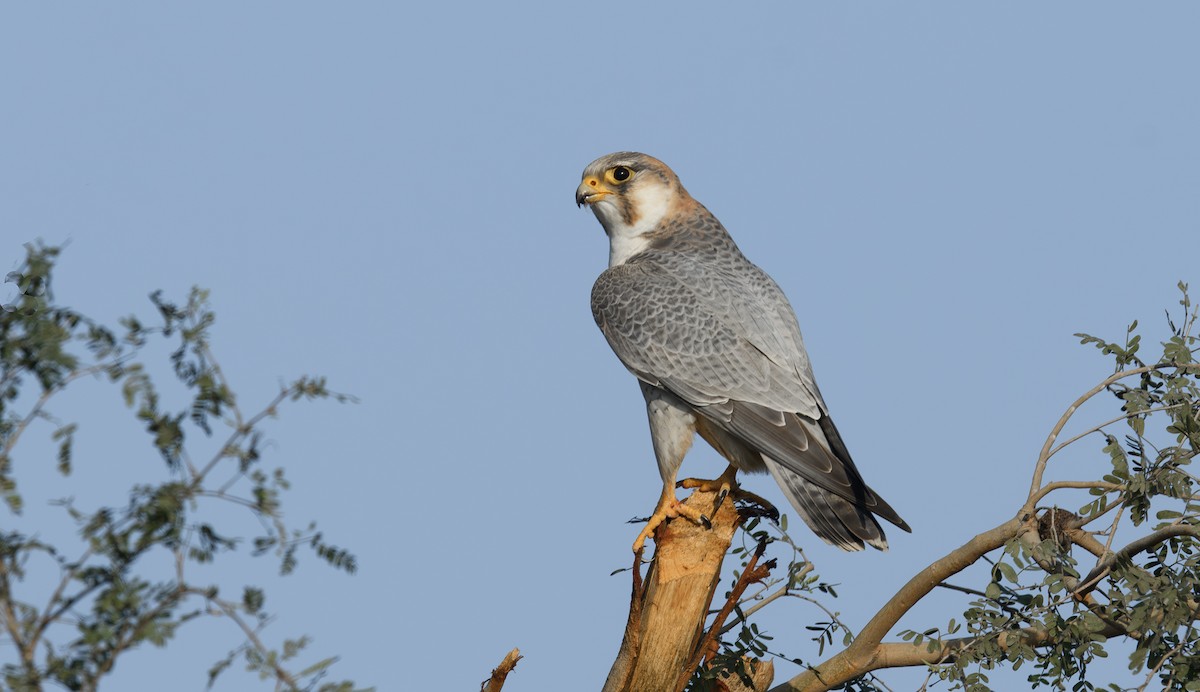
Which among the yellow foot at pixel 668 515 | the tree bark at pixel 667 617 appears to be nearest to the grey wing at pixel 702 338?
the yellow foot at pixel 668 515

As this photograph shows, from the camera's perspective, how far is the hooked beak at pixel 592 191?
624 cm

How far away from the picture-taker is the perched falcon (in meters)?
5.04

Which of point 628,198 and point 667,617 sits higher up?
point 628,198

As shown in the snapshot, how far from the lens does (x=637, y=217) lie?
6266 mm

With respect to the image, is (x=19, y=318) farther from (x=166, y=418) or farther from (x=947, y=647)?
(x=947, y=647)

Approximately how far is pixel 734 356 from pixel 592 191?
4.02 feet

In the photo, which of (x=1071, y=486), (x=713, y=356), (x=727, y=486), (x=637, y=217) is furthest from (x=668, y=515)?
(x=637, y=217)

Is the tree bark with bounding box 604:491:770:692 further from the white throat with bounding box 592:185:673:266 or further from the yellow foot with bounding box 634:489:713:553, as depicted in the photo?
the white throat with bounding box 592:185:673:266

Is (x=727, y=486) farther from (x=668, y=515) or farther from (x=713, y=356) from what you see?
(x=713, y=356)

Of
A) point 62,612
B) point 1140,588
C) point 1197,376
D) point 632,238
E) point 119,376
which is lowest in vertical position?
point 62,612

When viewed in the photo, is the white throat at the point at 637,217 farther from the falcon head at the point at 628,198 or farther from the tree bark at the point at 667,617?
the tree bark at the point at 667,617

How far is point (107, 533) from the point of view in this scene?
103 inches

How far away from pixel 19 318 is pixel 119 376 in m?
0.24

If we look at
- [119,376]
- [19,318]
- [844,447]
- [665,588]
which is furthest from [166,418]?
[844,447]
